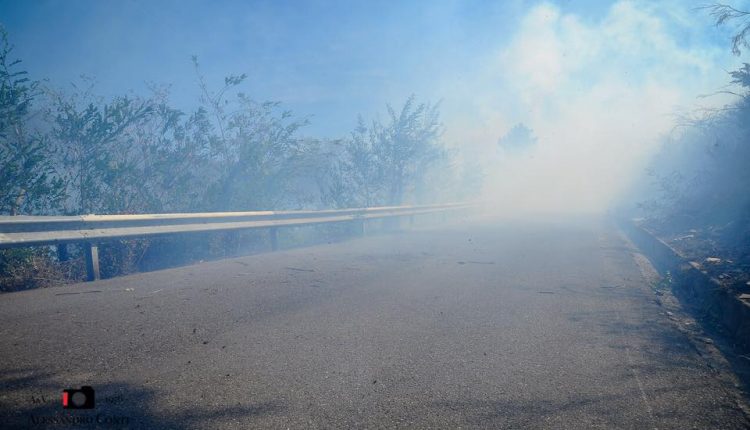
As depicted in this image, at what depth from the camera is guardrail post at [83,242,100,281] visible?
5814mm

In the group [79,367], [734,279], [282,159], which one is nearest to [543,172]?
[282,159]

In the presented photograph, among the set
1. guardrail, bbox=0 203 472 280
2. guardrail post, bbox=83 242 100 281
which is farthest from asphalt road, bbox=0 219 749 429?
guardrail, bbox=0 203 472 280

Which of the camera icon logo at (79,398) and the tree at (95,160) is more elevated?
the tree at (95,160)

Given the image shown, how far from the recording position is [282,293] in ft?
17.1

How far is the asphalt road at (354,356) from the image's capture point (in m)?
2.38

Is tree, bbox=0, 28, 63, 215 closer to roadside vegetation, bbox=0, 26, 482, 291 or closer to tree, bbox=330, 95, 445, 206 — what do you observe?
roadside vegetation, bbox=0, 26, 482, 291

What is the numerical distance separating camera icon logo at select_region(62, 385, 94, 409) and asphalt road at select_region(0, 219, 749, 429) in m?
0.05

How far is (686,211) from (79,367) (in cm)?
1598

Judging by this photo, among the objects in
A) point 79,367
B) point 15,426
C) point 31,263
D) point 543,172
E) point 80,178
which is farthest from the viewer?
point 543,172

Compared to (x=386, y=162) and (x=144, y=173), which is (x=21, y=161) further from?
(x=386, y=162)

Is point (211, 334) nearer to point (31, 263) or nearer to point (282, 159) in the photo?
point (31, 263)

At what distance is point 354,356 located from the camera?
10.5ft

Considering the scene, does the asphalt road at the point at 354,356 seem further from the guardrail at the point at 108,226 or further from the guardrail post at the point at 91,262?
the guardrail at the point at 108,226

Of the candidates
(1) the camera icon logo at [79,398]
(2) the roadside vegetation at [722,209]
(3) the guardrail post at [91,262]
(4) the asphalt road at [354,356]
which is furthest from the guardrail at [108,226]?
(2) the roadside vegetation at [722,209]
